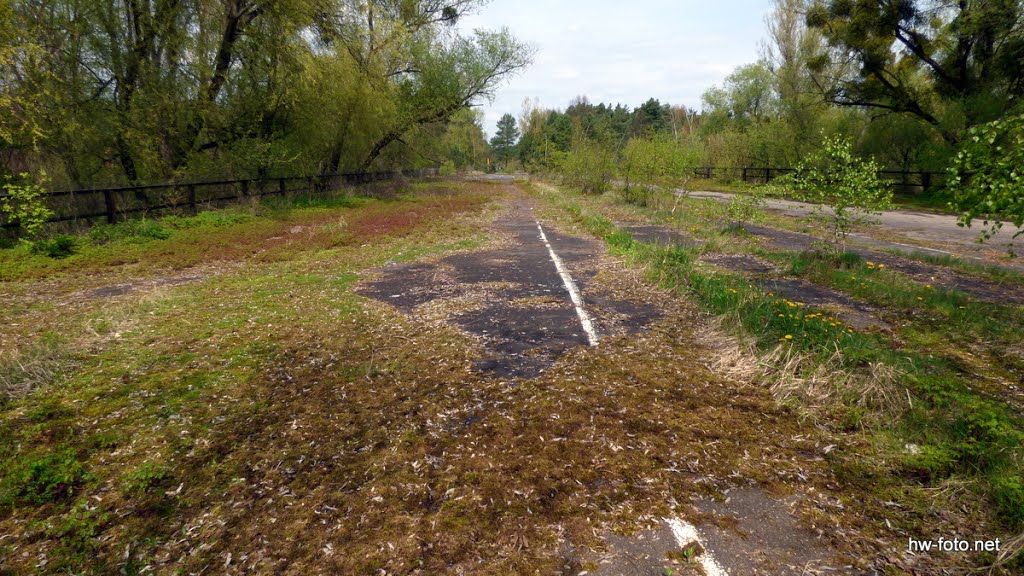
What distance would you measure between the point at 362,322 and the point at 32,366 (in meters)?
3.63

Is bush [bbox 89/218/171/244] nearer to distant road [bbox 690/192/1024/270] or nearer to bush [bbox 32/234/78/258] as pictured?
bush [bbox 32/234/78/258]

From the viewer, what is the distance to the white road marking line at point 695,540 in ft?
8.74

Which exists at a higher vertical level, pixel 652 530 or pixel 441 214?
pixel 441 214

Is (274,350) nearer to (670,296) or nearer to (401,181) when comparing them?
(670,296)

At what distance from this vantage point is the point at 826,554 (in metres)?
2.77

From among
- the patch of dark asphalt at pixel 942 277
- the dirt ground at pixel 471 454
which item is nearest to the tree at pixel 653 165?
the patch of dark asphalt at pixel 942 277

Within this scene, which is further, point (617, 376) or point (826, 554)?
point (617, 376)

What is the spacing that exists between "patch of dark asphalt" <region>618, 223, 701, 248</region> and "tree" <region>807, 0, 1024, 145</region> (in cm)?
1730

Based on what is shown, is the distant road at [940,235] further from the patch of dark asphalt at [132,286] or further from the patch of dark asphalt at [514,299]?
the patch of dark asphalt at [132,286]

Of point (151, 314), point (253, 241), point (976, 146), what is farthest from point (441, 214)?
point (976, 146)

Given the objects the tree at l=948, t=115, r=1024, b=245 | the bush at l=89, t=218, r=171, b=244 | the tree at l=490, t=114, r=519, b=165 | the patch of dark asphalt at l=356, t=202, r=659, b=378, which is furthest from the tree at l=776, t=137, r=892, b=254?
the tree at l=490, t=114, r=519, b=165

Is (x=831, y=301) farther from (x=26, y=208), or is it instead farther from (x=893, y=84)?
(x=893, y=84)

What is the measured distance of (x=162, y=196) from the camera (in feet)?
54.2

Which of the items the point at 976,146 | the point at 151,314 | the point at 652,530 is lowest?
the point at 652,530
